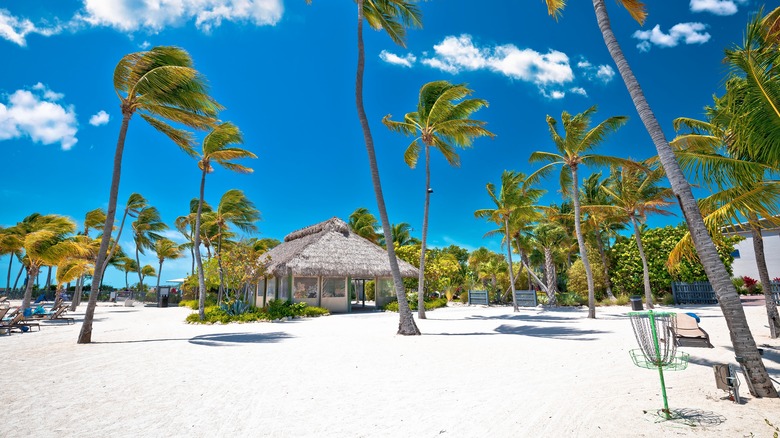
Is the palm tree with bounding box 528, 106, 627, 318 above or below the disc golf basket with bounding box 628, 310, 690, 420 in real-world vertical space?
above

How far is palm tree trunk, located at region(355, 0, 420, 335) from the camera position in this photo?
34.4ft

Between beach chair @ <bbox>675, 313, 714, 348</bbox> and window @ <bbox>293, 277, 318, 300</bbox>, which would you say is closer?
beach chair @ <bbox>675, 313, 714, 348</bbox>

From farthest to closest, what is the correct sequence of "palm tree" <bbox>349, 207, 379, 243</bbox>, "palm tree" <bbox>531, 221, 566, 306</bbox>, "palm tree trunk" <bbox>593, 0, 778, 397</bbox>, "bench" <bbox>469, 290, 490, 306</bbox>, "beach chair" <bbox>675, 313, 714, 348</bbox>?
"palm tree" <bbox>349, 207, 379, 243</bbox>
"bench" <bbox>469, 290, 490, 306</bbox>
"palm tree" <bbox>531, 221, 566, 306</bbox>
"beach chair" <bbox>675, 313, 714, 348</bbox>
"palm tree trunk" <bbox>593, 0, 778, 397</bbox>

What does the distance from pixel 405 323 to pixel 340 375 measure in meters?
4.83

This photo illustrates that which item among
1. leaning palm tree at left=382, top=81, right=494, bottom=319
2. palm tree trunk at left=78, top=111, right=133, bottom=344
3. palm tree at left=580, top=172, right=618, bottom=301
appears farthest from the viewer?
palm tree at left=580, top=172, right=618, bottom=301

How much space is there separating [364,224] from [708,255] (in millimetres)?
30353

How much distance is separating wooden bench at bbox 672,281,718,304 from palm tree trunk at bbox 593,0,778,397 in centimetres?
1899

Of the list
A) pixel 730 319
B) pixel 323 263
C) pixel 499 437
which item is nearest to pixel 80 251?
pixel 323 263

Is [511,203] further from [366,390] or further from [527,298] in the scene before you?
[366,390]

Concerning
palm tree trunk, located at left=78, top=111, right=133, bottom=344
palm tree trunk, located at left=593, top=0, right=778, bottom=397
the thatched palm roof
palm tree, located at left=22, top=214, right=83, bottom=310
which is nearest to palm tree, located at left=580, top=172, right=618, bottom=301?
the thatched palm roof

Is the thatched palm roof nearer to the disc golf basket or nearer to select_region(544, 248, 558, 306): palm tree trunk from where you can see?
select_region(544, 248, 558, 306): palm tree trunk

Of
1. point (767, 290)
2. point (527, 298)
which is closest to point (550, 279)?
point (527, 298)

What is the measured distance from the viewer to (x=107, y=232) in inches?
382

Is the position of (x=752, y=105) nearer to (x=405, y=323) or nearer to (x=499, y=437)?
(x=499, y=437)
